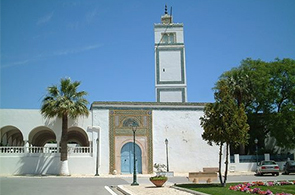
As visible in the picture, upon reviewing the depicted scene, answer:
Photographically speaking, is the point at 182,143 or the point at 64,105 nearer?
the point at 64,105

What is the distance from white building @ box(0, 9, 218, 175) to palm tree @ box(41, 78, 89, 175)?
1324 mm

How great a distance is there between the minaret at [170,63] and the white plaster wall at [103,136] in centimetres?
839

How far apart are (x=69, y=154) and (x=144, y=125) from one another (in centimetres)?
729

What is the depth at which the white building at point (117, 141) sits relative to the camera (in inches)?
1147

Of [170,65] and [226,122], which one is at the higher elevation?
[170,65]

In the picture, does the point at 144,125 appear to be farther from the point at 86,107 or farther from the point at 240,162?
the point at 240,162

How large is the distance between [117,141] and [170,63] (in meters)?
12.4

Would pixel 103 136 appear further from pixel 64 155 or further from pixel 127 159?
pixel 64 155

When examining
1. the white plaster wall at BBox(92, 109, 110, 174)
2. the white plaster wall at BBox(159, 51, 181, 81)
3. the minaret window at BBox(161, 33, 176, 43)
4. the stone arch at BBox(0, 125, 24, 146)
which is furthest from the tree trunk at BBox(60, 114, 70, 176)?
the minaret window at BBox(161, 33, 176, 43)

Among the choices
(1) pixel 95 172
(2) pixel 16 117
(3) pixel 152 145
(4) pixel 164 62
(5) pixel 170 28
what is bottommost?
(1) pixel 95 172

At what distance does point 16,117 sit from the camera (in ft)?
98.9

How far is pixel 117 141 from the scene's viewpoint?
31.4 m

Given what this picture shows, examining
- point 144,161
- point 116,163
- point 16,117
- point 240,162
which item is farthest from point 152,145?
point 16,117

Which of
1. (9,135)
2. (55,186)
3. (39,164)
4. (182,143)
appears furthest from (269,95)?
(9,135)
